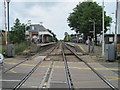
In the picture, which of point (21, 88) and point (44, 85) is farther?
point (44, 85)

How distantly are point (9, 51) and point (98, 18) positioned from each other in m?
39.4

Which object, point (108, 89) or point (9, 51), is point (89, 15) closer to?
point (9, 51)

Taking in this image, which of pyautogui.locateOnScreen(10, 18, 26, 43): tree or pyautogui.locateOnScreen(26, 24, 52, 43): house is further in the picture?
pyautogui.locateOnScreen(26, 24, 52, 43): house

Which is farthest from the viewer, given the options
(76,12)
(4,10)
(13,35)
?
(76,12)

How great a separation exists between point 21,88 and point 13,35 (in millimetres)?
33767

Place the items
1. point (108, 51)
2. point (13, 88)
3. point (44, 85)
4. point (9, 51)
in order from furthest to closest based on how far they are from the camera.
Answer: point (9, 51) < point (108, 51) < point (44, 85) < point (13, 88)

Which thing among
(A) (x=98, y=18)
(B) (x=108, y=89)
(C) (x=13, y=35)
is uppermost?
(A) (x=98, y=18)

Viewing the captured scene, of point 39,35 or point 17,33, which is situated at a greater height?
point 39,35

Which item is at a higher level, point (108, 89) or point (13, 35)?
point (13, 35)

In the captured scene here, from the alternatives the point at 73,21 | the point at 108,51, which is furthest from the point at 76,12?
the point at 108,51

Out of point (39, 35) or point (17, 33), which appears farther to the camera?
point (39, 35)

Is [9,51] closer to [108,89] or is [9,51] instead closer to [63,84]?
[63,84]

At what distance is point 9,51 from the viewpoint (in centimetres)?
2073

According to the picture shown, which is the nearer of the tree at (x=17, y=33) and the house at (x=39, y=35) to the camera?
the tree at (x=17, y=33)
